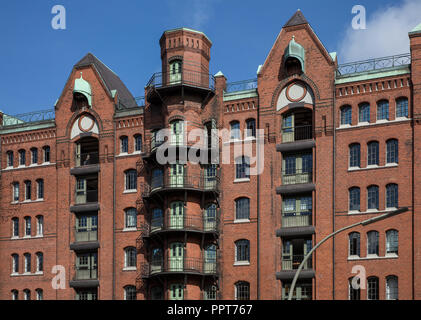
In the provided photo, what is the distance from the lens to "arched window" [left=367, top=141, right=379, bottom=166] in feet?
140

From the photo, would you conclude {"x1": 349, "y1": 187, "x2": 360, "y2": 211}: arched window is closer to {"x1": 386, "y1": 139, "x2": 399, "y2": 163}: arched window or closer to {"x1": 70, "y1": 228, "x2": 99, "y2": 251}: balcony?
{"x1": 386, "y1": 139, "x2": 399, "y2": 163}: arched window

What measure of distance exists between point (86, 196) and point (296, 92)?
55.5 feet

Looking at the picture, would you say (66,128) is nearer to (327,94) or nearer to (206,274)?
(206,274)

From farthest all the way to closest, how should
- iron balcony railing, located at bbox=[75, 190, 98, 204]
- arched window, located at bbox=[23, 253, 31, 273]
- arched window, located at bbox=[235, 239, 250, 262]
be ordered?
arched window, located at bbox=[23, 253, 31, 273], iron balcony railing, located at bbox=[75, 190, 98, 204], arched window, located at bbox=[235, 239, 250, 262]

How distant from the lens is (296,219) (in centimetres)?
4388

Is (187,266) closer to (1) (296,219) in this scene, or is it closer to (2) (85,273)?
(1) (296,219)

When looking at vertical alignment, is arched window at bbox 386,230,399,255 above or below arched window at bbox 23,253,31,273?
above

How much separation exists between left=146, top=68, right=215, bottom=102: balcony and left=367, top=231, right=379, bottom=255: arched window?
14216mm

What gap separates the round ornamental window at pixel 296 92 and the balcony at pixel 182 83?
5338 millimetres

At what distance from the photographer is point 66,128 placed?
51750mm

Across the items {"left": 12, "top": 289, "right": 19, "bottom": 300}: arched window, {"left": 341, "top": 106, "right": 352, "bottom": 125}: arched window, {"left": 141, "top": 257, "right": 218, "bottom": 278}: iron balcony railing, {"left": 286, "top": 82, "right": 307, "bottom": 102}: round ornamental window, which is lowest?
{"left": 12, "top": 289, "right": 19, "bottom": 300}: arched window

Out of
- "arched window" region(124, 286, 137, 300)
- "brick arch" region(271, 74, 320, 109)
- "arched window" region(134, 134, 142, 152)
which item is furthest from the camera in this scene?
"arched window" region(134, 134, 142, 152)

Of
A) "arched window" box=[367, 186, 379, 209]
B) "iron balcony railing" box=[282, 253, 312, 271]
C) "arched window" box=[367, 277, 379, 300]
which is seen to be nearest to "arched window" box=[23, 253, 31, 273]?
"iron balcony railing" box=[282, 253, 312, 271]

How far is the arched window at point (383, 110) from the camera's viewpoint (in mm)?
42969
